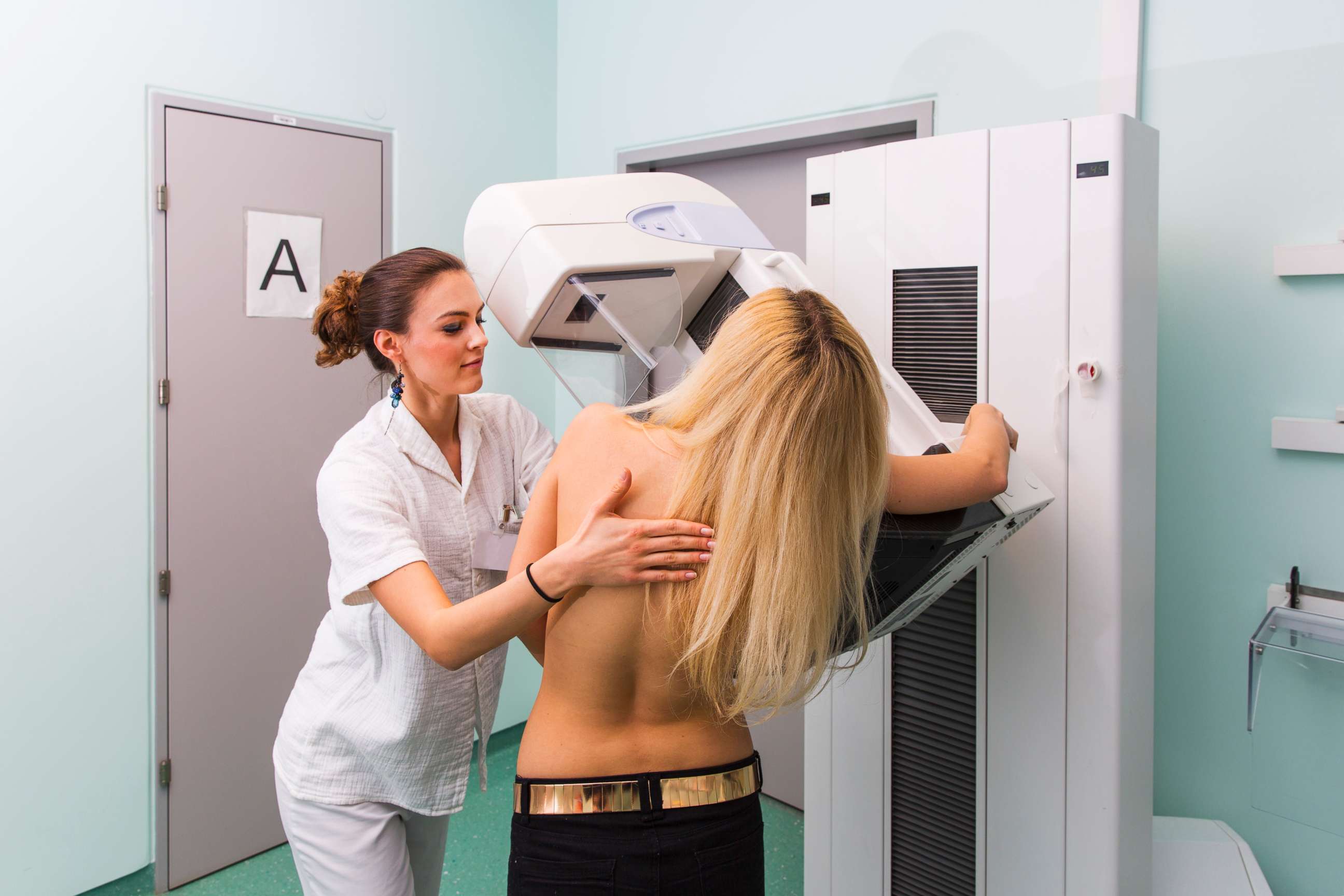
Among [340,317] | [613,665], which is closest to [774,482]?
[613,665]

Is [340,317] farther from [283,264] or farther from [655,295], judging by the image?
[283,264]

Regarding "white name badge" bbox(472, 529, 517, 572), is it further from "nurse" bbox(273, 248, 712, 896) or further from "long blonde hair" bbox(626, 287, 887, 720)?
"long blonde hair" bbox(626, 287, 887, 720)

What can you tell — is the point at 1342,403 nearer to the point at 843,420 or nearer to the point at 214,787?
the point at 843,420

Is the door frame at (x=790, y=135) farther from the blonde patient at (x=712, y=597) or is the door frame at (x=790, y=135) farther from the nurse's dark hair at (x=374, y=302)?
the blonde patient at (x=712, y=597)

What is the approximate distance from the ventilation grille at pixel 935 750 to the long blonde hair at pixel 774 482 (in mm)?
497

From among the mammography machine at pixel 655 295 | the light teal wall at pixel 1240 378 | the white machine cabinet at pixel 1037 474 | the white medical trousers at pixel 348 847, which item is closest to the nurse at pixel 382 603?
the white medical trousers at pixel 348 847

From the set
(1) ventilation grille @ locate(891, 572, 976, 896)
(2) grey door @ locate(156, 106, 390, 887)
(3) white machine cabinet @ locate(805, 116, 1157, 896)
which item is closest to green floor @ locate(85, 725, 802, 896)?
(2) grey door @ locate(156, 106, 390, 887)

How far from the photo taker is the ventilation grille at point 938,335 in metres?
1.40

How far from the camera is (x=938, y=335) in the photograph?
143cm

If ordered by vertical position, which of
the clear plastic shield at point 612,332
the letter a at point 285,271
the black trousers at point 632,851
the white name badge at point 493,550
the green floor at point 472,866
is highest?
the letter a at point 285,271

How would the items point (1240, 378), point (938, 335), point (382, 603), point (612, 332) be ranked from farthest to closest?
point (1240, 378), point (938, 335), point (612, 332), point (382, 603)

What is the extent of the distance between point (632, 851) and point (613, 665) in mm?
211

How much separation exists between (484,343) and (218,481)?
1.31m

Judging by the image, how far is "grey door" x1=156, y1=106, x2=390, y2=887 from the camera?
Answer: 7.38ft
